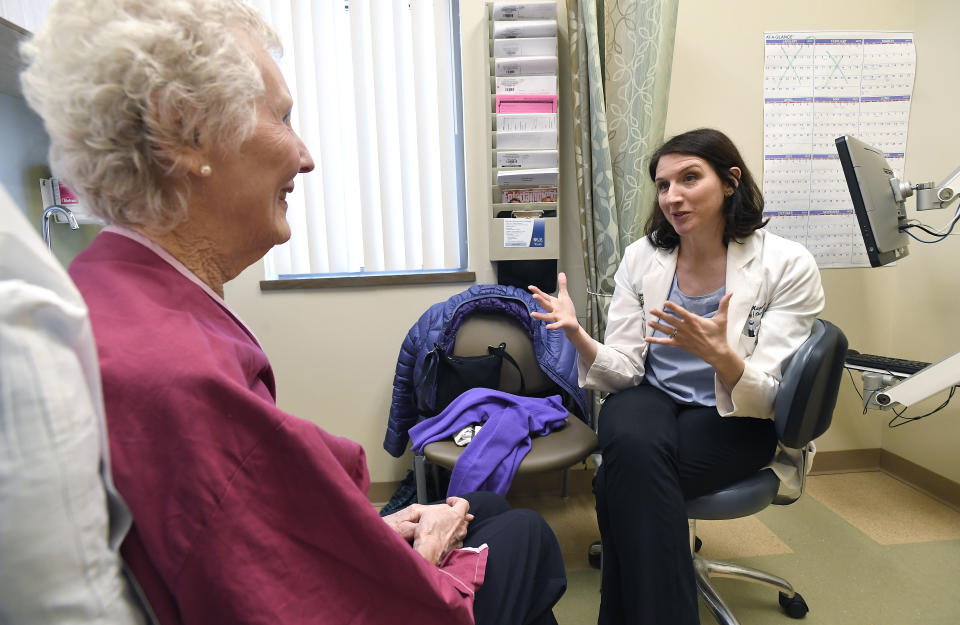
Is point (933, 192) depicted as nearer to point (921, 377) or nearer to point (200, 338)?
point (921, 377)

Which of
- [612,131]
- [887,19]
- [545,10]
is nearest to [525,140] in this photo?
[612,131]

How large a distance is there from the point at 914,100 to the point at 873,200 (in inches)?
39.1

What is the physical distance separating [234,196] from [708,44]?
6.97 feet

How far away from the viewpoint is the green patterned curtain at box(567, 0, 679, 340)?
1824 millimetres

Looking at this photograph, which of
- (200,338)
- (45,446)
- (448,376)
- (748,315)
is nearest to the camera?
(45,446)

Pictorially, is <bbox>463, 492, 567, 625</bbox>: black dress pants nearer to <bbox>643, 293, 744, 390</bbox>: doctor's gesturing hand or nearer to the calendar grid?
<bbox>643, 293, 744, 390</bbox>: doctor's gesturing hand

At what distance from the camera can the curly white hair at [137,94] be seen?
1.88 ft

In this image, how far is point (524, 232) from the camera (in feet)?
6.79

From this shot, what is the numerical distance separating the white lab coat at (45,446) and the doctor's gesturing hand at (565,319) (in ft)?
3.62

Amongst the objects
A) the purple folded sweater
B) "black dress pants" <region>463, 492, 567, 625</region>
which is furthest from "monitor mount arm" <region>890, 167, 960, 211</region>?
"black dress pants" <region>463, 492, 567, 625</region>

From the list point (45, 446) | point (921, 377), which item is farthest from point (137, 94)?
point (921, 377)

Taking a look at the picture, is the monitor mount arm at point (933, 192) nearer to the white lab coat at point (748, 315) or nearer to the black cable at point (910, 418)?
the white lab coat at point (748, 315)

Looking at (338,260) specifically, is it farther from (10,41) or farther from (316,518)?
(316,518)

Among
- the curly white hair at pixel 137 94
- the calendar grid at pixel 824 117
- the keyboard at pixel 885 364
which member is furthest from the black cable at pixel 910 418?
the curly white hair at pixel 137 94
